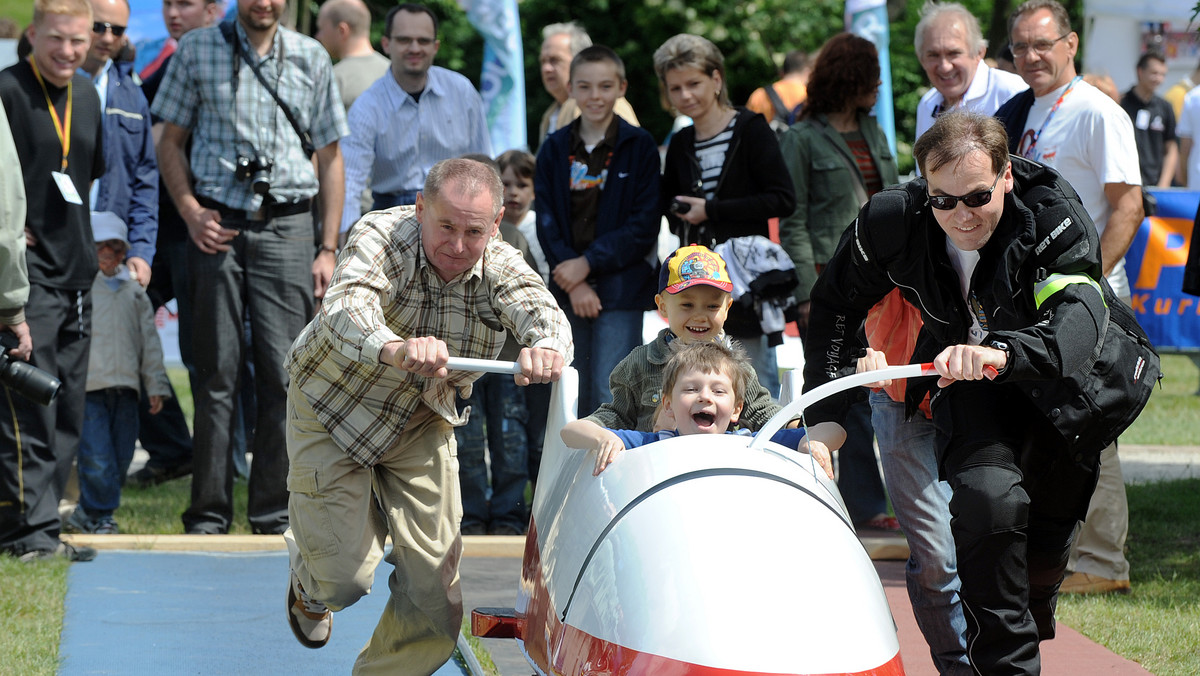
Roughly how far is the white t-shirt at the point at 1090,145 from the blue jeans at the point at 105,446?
463 centimetres

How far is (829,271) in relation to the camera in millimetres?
4211

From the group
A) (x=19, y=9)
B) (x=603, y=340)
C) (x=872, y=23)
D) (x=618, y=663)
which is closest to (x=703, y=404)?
(x=618, y=663)

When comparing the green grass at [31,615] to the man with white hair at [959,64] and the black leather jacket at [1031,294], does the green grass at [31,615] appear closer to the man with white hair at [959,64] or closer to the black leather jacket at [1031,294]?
the black leather jacket at [1031,294]

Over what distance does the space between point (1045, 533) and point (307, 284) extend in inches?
156

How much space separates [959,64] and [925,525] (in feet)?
9.59

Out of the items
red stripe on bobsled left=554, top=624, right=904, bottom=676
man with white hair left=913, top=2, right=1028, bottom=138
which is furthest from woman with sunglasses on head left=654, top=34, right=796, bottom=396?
red stripe on bobsled left=554, top=624, right=904, bottom=676

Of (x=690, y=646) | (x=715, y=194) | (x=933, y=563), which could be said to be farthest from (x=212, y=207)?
(x=690, y=646)

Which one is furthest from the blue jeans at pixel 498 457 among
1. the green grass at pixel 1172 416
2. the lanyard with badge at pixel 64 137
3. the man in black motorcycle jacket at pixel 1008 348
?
the green grass at pixel 1172 416

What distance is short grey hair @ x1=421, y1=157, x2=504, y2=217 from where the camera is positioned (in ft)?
13.3

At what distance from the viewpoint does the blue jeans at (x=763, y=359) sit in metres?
6.48

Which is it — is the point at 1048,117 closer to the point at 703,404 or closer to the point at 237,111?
the point at 703,404

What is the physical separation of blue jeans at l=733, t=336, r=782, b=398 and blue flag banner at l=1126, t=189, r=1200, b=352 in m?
3.99

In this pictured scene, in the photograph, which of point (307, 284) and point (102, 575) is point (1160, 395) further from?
point (102, 575)

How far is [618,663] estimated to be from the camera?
113 inches
